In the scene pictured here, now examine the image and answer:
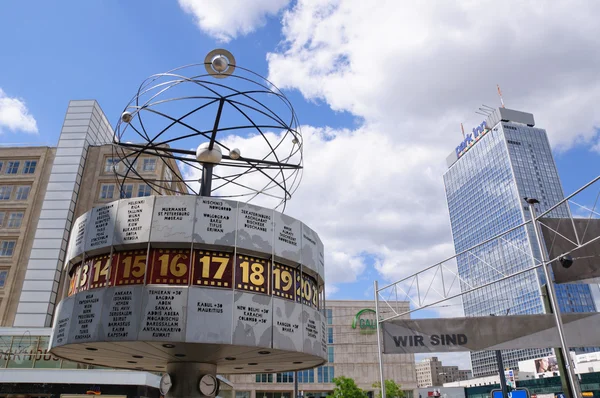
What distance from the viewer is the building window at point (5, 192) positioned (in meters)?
49.6

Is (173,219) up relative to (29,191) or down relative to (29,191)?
down

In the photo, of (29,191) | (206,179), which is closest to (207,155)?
(206,179)

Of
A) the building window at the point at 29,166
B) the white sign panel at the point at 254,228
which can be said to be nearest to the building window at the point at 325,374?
the building window at the point at 29,166

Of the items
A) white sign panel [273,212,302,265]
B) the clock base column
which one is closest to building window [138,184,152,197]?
the clock base column

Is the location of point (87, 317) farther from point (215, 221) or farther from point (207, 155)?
point (207, 155)

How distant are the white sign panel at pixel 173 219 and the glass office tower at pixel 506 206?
159814 mm

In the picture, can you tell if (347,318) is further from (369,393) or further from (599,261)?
(599,261)

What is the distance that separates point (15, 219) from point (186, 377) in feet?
146

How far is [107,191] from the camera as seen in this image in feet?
162

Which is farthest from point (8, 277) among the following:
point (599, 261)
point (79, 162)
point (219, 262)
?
point (599, 261)

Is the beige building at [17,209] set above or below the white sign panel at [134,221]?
above

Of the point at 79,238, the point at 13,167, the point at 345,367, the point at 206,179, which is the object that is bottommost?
the point at 345,367

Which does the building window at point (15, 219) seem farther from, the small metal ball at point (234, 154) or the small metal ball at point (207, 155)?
the small metal ball at point (234, 154)

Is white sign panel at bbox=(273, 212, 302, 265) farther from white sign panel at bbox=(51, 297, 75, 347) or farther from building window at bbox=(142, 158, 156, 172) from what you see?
building window at bbox=(142, 158, 156, 172)
